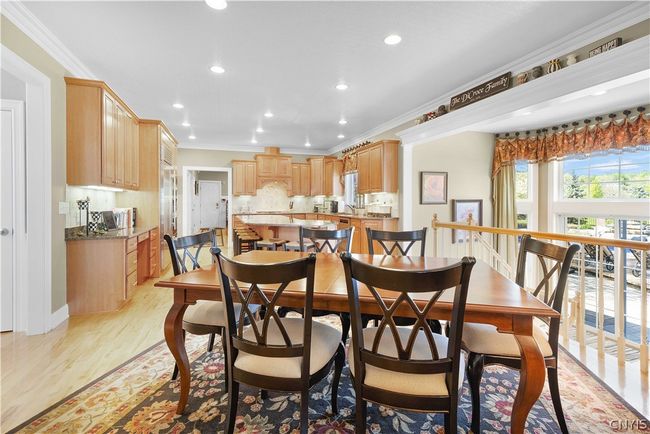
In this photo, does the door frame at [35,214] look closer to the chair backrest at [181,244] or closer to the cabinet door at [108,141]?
the cabinet door at [108,141]

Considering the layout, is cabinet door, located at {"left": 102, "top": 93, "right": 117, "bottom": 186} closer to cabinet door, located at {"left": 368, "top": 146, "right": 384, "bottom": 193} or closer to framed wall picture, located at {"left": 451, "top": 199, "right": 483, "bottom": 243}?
cabinet door, located at {"left": 368, "top": 146, "right": 384, "bottom": 193}

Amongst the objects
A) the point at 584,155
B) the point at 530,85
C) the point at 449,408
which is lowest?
the point at 449,408

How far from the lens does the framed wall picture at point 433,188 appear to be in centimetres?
569

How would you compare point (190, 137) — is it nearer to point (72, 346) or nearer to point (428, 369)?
point (72, 346)

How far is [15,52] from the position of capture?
2.46 m

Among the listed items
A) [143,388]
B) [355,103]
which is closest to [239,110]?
[355,103]

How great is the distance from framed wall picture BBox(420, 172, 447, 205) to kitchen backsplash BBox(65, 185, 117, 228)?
4.89 metres

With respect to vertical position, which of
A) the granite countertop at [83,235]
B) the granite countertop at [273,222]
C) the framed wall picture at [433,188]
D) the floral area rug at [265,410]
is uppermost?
the framed wall picture at [433,188]

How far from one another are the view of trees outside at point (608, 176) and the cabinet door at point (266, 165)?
6071 millimetres

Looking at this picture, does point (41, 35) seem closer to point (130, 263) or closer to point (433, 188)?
point (130, 263)

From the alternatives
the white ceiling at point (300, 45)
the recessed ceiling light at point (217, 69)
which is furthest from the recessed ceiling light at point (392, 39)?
the recessed ceiling light at point (217, 69)

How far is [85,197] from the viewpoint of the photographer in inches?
150

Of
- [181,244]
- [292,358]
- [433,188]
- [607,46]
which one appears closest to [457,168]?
[433,188]

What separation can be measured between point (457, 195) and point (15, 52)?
238 inches
